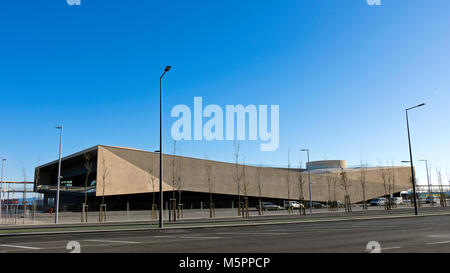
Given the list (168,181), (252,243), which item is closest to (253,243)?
(252,243)

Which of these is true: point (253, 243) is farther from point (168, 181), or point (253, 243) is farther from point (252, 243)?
point (168, 181)

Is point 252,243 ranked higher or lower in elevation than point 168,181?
lower

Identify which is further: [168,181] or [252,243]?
[168,181]

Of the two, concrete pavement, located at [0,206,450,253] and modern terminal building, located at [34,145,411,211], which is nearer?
concrete pavement, located at [0,206,450,253]

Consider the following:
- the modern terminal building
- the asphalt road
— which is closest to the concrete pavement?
the asphalt road

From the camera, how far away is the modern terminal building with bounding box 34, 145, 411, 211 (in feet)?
162

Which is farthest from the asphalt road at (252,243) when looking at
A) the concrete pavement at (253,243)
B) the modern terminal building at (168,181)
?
the modern terminal building at (168,181)

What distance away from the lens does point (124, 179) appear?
166 ft

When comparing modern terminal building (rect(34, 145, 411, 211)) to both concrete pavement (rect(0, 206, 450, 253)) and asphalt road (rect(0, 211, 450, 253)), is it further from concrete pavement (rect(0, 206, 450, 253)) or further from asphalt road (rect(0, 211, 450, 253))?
asphalt road (rect(0, 211, 450, 253))

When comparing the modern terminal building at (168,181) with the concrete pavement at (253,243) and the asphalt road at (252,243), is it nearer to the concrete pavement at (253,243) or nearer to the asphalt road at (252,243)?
the concrete pavement at (253,243)

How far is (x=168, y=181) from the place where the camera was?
55.5 meters
